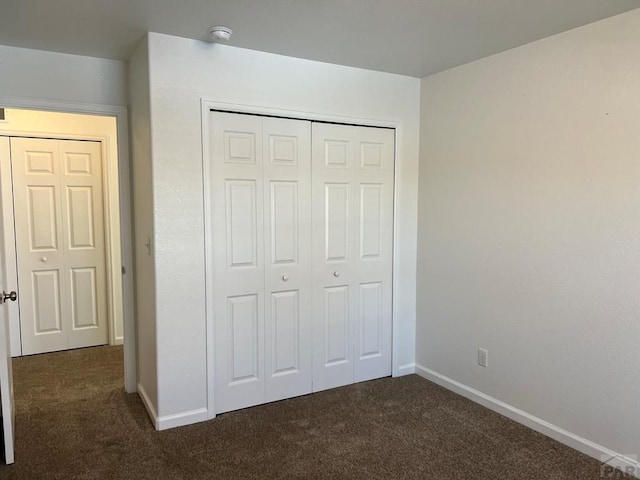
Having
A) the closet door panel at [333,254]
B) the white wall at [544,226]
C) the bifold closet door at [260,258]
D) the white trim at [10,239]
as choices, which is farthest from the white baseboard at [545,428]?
the white trim at [10,239]

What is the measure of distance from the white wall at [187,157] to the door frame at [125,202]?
0.66 m

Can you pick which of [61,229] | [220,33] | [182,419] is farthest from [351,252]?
[61,229]

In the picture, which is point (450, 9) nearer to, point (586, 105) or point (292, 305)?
point (586, 105)

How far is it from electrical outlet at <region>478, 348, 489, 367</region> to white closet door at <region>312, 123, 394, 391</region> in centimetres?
72

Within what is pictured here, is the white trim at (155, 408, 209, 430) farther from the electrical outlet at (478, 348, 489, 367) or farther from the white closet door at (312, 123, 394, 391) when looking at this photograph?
the electrical outlet at (478, 348, 489, 367)

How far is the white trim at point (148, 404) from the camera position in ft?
9.07

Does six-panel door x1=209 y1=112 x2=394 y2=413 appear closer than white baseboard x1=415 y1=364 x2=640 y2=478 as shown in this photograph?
No

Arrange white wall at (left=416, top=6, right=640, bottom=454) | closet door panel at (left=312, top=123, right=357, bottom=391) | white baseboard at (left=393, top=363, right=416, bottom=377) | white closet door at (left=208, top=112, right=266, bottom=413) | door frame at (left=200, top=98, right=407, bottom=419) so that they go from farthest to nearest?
white baseboard at (left=393, top=363, right=416, bottom=377)
closet door panel at (left=312, top=123, right=357, bottom=391)
white closet door at (left=208, top=112, right=266, bottom=413)
door frame at (left=200, top=98, right=407, bottom=419)
white wall at (left=416, top=6, right=640, bottom=454)

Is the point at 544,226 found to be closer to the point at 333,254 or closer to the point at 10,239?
A: the point at 333,254

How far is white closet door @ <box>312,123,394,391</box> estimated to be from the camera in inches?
126

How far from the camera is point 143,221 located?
2883 mm

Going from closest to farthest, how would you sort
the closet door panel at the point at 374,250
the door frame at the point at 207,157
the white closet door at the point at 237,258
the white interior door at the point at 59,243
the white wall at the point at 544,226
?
the white wall at the point at 544,226 → the door frame at the point at 207,157 → the white closet door at the point at 237,258 → the closet door panel at the point at 374,250 → the white interior door at the point at 59,243

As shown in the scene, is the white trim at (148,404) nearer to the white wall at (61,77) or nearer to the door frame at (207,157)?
the door frame at (207,157)

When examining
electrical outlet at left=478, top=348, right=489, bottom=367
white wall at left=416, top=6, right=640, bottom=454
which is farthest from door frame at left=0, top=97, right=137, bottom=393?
electrical outlet at left=478, top=348, right=489, bottom=367
